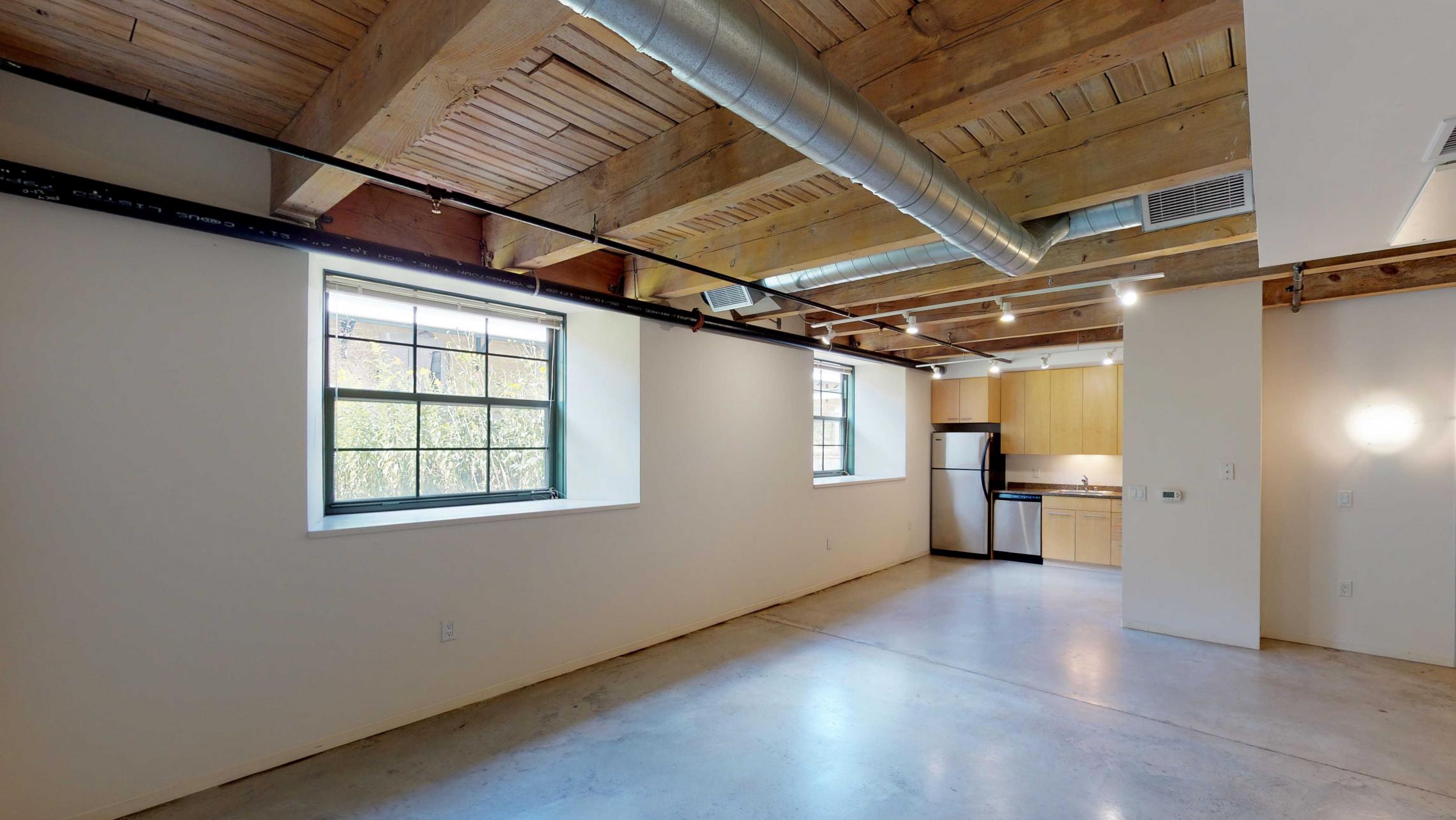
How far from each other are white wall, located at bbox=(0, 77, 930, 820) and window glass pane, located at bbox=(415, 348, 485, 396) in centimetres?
93

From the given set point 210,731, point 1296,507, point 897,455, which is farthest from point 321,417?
point 1296,507

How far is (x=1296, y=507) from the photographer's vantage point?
4586 mm

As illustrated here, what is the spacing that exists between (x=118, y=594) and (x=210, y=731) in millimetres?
683

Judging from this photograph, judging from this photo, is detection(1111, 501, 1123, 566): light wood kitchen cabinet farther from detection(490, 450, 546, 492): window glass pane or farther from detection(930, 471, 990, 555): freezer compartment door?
detection(490, 450, 546, 492): window glass pane

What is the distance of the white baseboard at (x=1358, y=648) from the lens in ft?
13.6

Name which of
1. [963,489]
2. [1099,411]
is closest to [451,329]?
[963,489]

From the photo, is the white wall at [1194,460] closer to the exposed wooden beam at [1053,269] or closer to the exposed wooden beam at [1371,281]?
the exposed wooden beam at [1371,281]

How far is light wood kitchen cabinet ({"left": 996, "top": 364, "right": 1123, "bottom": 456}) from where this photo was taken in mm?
7074

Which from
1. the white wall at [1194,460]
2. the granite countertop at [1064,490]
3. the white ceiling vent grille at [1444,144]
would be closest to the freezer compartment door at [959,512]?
the granite countertop at [1064,490]

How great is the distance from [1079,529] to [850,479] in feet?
9.02

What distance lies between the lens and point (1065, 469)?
777cm

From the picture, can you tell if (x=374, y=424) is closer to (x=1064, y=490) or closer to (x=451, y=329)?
(x=451, y=329)

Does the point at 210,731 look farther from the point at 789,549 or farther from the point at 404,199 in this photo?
the point at 789,549

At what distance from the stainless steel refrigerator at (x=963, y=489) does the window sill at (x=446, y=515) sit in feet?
16.8
